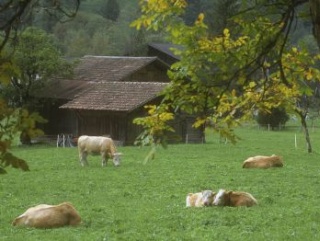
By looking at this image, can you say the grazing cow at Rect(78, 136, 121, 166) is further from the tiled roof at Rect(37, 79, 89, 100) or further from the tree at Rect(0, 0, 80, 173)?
the tree at Rect(0, 0, 80, 173)

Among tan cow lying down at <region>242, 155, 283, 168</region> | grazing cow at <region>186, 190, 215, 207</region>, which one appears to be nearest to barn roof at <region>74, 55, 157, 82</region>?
tan cow lying down at <region>242, 155, 283, 168</region>

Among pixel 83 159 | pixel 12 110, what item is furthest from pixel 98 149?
pixel 12 110

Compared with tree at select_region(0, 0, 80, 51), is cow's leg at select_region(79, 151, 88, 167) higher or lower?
lower

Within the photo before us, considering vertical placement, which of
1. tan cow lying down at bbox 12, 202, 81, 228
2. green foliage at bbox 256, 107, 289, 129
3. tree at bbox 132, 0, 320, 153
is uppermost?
green foliage at bbox 256, 107, 289, 129

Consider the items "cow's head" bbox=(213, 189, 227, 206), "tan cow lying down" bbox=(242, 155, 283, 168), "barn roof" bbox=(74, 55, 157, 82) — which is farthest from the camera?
"barn roof" bbox=(74, 55, 157, 82)

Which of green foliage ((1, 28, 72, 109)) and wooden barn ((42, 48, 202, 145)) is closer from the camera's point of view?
green foliage ((1, 28, 72, 109))

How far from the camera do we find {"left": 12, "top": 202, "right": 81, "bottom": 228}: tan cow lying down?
12156mm

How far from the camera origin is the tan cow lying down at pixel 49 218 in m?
12.2

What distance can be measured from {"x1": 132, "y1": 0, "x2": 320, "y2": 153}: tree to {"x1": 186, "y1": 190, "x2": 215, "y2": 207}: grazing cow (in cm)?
861

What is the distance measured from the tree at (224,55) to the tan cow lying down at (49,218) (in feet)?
23.4

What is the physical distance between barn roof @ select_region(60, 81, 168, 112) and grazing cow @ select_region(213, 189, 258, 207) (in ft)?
86.6

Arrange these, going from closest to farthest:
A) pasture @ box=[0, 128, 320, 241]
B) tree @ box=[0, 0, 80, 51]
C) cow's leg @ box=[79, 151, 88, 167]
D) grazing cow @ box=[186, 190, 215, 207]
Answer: tree @ box=[0, 0, 80, 51], pasture @ box=[0, 128, 320, 241], grazing cow @ box=[186, 190, 215, 207], cow's leg @ box=[79, 151, 88, 167]

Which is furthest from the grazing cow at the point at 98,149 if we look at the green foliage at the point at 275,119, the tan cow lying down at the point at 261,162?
the green foliage at the point at 275,119

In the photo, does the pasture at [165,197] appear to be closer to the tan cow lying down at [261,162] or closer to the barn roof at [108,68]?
the tan cow lying down at [261,162]
